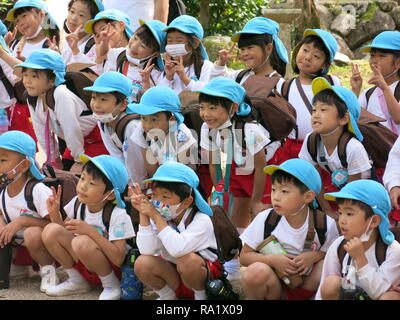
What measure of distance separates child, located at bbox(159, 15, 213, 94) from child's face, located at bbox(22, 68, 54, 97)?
37.2 inches

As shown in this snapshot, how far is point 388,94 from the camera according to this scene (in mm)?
5523

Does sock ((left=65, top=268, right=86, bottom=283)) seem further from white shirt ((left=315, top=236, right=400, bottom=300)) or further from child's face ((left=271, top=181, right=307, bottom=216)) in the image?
white shirt ((left=315, top=236, right=400, bottom=300))

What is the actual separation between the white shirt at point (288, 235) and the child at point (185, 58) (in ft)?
5.93

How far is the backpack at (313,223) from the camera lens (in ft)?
15.2

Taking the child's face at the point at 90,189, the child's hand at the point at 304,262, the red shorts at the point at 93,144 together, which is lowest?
the child's hand at the point at 304,262

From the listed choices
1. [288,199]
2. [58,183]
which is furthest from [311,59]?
[58,183]

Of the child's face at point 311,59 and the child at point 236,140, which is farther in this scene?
the child's face at point 311,59

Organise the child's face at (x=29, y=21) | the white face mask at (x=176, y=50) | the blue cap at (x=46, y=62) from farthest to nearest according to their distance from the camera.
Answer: the child's face at (x=29, y=21) < the white face mask at (x=176, y=50) < the blue cap at (x=46, y=62)

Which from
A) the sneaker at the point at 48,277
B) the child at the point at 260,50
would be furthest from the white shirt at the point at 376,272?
the child at the point at 260,50

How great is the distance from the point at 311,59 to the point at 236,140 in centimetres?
96

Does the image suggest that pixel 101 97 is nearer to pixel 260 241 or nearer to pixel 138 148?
pixel 138 148

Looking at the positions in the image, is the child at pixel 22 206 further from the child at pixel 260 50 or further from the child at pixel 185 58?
the child at pixel 260 50

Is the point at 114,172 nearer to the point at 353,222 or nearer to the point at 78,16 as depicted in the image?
the point at 353,222

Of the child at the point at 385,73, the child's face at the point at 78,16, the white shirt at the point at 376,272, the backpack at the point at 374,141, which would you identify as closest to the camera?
the white shirt at the point at 376,272
